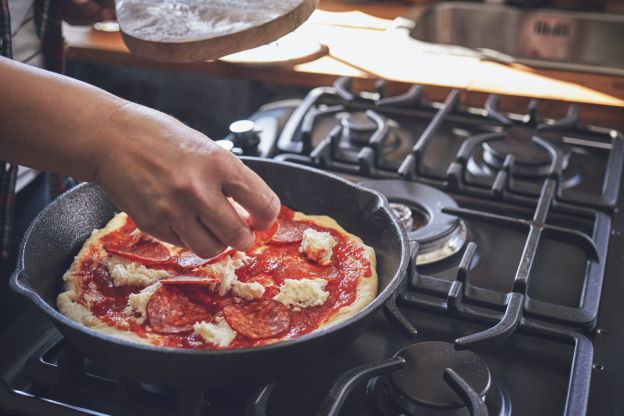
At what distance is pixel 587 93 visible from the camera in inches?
57.4

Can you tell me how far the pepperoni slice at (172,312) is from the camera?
818 mm

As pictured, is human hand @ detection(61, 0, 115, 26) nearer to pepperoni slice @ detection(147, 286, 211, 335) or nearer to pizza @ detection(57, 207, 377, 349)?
pizza @ detection(57, 207, 377, 349)

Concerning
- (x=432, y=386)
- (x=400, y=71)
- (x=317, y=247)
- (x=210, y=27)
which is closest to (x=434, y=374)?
(x=432, y=386)

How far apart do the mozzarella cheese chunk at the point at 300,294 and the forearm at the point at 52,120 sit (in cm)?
31

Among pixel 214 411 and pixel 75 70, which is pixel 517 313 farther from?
pixel 75 70

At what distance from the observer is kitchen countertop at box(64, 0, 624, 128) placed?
1.46 meters

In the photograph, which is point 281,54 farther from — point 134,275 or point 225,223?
point 225,223

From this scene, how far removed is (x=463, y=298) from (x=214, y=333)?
32cm

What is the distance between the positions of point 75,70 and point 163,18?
876 mm

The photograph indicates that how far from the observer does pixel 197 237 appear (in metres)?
0.67

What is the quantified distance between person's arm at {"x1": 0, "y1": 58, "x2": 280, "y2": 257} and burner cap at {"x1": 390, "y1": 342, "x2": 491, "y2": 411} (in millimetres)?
267

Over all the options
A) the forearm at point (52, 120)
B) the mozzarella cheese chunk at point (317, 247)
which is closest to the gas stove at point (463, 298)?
the mozzarella cheese chunk at point (317, 247)

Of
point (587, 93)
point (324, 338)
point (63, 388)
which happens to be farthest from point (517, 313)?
point (587, 93)

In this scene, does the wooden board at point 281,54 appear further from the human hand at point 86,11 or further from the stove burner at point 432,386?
the stove burner at point 432,386
